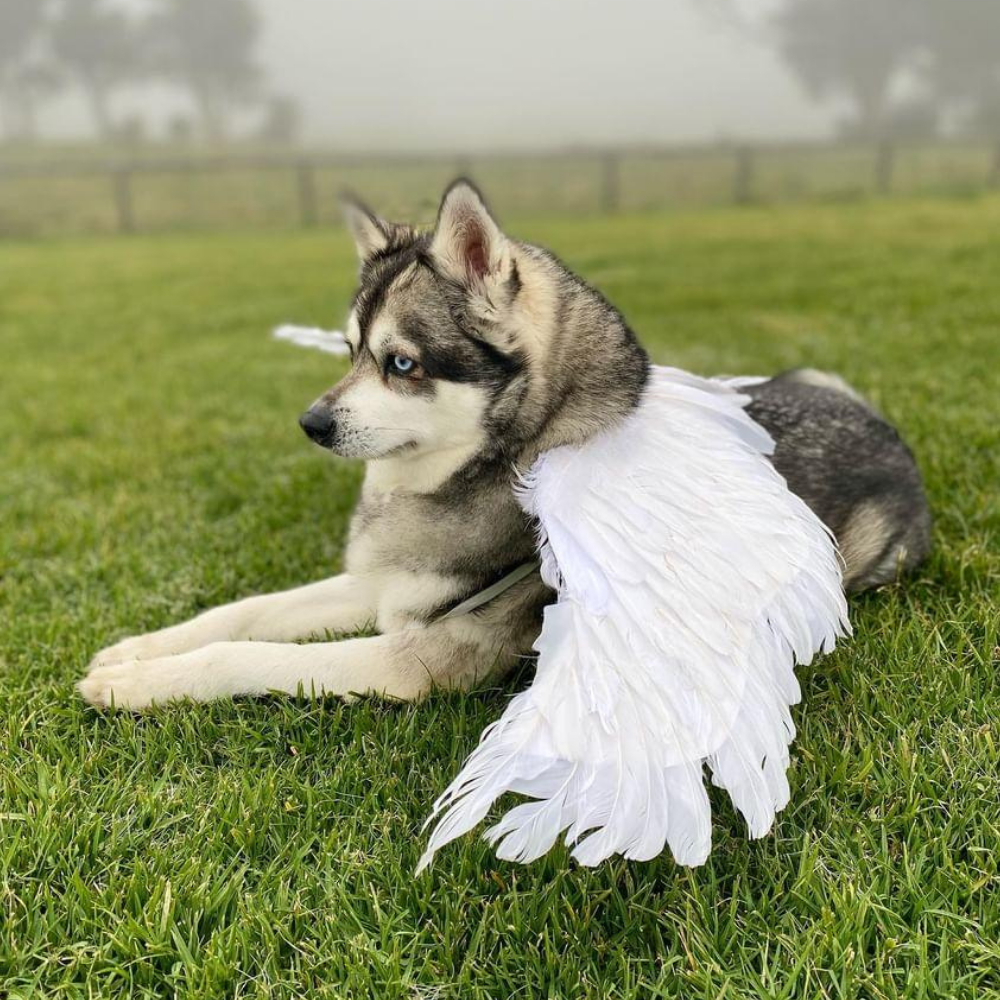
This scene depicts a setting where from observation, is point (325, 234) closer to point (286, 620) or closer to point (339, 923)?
point (286, 620)

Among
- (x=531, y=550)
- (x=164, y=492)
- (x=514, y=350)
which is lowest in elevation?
(x=164, y=492)

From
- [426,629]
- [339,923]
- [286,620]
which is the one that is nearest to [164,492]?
[286,620]

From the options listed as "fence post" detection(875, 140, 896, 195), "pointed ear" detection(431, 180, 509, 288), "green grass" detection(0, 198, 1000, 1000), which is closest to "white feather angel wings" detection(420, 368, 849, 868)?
"green grass" detection(0, 198, 1000, 1000)

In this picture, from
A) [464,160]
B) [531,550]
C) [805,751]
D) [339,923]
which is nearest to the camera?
[339,923]

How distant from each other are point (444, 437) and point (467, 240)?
59 centimetres

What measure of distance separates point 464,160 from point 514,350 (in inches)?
1104

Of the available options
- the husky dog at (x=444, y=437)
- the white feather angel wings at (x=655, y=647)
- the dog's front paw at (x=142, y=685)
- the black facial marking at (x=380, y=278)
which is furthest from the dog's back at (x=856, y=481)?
the dog's front paw at (x=142, y=685)

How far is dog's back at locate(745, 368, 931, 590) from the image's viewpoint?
10.1 ft

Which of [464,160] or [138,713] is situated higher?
[464,160]

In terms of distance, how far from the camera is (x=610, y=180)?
27.2 m

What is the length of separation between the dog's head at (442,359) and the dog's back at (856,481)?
1.16 meters

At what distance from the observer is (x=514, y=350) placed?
2.58 m

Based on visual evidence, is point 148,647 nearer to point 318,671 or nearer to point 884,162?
point 318,671

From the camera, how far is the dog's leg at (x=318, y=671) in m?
2.61
